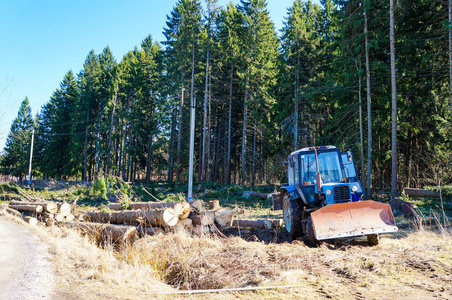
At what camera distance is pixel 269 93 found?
27516mm

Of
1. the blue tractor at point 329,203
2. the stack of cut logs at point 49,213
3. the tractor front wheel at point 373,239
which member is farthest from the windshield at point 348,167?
the stack of cut logs at point 49,213

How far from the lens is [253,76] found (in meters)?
26.8

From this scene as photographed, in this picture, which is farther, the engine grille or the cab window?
the cab window

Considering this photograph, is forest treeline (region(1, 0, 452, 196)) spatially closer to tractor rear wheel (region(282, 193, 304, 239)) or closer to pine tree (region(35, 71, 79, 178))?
pine tree (region(35, 71, 79, 178))

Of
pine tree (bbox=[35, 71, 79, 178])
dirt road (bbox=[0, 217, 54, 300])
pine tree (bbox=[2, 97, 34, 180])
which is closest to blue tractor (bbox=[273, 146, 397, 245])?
dirt road (bbox=[0, 217, 54, 300])

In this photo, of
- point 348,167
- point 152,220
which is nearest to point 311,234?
point 348,167

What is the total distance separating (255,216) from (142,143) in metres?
29.6

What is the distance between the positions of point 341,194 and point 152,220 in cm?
552

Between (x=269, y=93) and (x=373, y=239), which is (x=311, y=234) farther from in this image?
(x=269, y=93)

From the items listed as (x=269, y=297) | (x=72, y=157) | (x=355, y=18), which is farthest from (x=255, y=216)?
(x=72, y=157)

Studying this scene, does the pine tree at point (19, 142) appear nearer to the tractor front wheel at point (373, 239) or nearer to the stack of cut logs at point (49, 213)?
the stack of cut logs at point (49, 213)

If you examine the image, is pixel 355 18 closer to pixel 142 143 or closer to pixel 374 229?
pixel 374 229

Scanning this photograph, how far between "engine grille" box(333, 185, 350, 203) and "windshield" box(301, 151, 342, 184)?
0.49m

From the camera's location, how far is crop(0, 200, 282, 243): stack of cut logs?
8.70 metres
